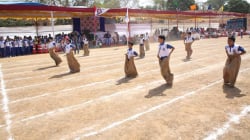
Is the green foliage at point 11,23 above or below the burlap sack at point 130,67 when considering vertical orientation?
above

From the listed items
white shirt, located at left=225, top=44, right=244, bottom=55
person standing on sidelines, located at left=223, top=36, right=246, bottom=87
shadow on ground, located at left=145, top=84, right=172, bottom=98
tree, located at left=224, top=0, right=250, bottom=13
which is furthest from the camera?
tree, located at left=224, top=0, right=250, bottom=13

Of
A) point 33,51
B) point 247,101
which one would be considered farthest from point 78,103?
point 33,51

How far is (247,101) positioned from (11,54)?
21.1 meters

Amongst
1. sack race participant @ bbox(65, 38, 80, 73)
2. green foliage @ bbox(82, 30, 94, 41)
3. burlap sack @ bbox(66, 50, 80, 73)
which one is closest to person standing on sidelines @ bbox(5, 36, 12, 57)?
green foliage @ bbox(82, 30, 94, 41)

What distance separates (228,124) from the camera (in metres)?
6.47

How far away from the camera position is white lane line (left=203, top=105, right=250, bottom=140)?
5880 mm

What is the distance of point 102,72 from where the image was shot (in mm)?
14102

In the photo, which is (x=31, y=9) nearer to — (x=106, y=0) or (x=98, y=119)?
(x=98, y=119)

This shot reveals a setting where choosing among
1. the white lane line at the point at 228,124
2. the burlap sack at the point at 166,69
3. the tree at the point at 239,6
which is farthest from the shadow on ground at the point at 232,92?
the tree at the point at 239,6

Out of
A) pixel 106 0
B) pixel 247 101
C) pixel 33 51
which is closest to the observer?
pixel 247 101

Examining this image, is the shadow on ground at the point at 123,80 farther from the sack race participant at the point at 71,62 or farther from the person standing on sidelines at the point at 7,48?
the person standing on sidelines at the point at 7,48

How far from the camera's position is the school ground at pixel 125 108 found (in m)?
6.20

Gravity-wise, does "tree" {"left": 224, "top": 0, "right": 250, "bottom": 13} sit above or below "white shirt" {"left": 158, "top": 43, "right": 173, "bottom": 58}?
above

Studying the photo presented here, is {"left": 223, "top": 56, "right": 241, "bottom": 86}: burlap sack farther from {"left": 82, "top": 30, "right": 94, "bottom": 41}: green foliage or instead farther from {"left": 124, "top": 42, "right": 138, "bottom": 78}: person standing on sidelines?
{"left": 82, "top": 30, "right": 94, "bottom": 41}: green foliage
